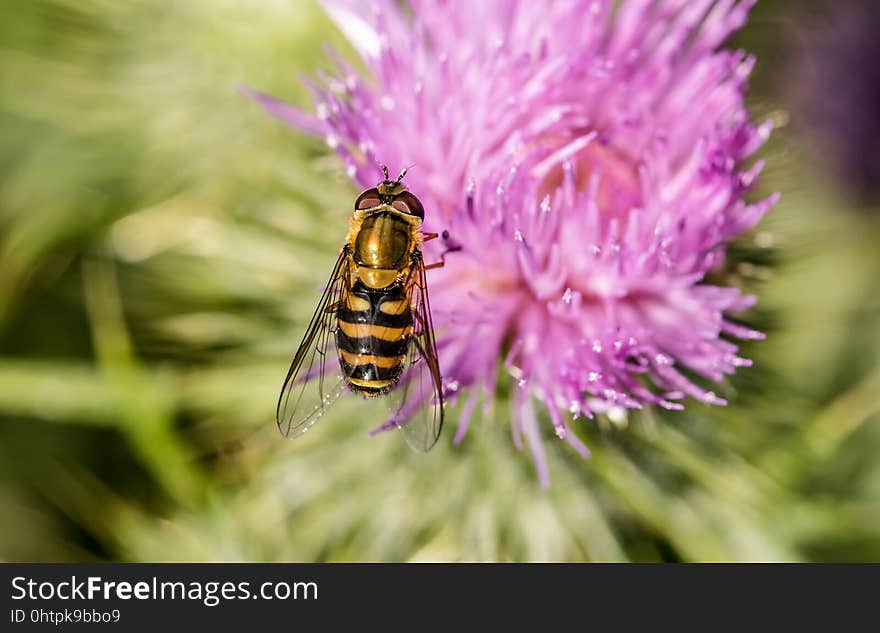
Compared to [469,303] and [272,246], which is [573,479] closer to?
[469,303]

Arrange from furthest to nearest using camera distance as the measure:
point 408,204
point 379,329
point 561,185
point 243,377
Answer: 1. point 243,377
2. point 561,185
3. point 408,204
4. point 379,329

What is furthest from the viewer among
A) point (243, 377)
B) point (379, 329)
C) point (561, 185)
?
point (243, 377)

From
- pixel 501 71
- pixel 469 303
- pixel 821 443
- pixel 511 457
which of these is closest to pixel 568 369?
pixel 469 303

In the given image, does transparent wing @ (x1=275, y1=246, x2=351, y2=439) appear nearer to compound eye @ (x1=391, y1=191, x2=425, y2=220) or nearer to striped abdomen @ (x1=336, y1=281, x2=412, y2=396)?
striped abdomen @ (x1=336, y1=281, x2=412, y2=396)

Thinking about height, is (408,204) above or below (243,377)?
below

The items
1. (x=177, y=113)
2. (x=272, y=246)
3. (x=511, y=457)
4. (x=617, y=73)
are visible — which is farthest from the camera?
(x=177, y=113)

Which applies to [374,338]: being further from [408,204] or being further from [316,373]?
[408,204]

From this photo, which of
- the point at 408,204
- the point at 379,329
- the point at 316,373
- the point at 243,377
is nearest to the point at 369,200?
the point at 408,204
